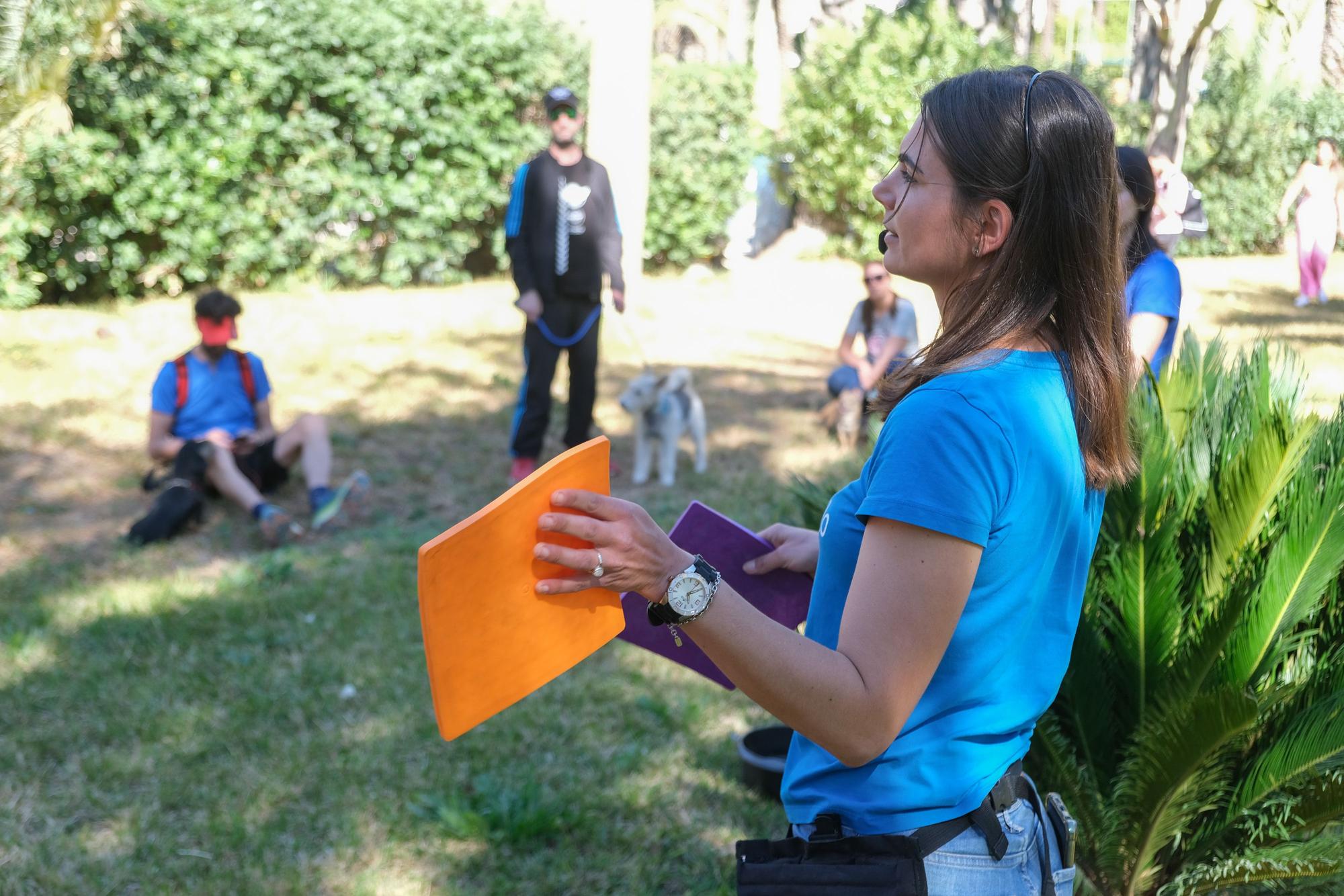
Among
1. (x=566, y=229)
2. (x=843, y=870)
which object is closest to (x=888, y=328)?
(x=566, y=229)

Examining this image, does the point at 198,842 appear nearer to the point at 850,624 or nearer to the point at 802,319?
the point at 850,624

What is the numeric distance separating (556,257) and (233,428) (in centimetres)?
234


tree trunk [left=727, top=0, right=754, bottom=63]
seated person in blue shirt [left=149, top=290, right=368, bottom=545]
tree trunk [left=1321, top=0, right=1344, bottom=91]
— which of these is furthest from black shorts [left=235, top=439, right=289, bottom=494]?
tree trunk [left=727, top=0, right=754, bottom=63]

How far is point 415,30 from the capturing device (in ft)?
41.7

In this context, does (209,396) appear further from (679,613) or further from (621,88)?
(679,613)

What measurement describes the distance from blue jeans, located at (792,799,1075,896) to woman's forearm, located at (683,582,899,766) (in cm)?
26

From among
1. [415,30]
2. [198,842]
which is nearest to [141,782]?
[198,842]

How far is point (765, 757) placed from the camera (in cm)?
408

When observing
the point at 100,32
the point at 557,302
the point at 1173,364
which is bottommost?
the point at 557,302

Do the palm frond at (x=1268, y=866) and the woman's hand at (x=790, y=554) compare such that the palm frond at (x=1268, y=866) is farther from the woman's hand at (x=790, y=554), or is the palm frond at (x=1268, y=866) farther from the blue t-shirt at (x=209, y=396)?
the blue t-shirt at (x=209, y=396)

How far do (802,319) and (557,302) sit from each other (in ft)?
23.0

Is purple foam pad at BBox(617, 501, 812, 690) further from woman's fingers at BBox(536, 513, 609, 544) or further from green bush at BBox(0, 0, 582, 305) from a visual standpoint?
green bush at BBox(0, 0, 582, 305)

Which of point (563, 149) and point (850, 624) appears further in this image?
point (563, 149)

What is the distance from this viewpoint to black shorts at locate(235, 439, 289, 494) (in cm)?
724
